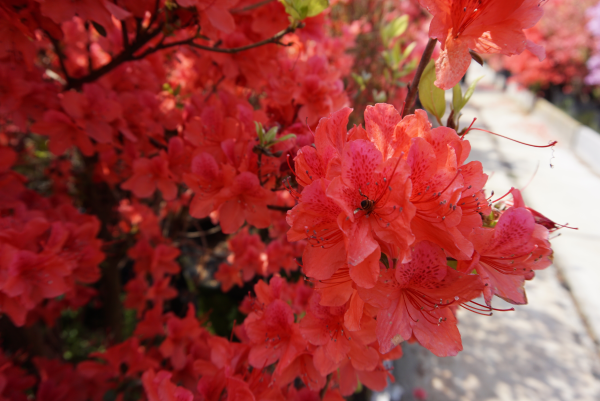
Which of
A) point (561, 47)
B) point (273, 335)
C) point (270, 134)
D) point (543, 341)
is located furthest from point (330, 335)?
point (561, 47)

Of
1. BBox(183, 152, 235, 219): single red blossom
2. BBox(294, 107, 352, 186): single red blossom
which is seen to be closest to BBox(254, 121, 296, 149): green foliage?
BBox(183, 152, 235, 219): single red blossom

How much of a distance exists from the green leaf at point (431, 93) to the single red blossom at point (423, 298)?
34cm

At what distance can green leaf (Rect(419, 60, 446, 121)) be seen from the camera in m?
0.81

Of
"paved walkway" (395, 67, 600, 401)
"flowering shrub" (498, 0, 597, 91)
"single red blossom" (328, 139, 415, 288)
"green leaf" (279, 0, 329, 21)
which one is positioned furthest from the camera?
"flowering shrub" (498, 0, 597, 91)

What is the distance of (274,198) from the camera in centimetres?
102

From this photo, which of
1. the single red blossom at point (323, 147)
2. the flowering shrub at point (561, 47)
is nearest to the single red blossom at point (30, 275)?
the single red blossom at point (323, 147)

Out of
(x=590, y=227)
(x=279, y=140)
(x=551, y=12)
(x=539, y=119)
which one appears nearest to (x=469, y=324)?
(x=590, y=227)

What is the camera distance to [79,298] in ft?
6.46

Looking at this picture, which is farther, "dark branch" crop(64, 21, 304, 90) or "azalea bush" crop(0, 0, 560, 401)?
"dark branch" crop(64, 21, 304, 90)

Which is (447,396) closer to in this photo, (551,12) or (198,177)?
(198,177)

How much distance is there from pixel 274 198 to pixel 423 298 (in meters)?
0.47

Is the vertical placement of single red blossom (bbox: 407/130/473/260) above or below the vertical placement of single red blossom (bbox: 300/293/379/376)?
above

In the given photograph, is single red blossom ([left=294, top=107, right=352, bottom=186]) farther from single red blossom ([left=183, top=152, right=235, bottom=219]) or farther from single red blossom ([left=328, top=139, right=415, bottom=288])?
single red blossom ([left=183, top=152, right=235, bottom=219])

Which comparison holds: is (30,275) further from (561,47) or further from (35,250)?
(561,47)
